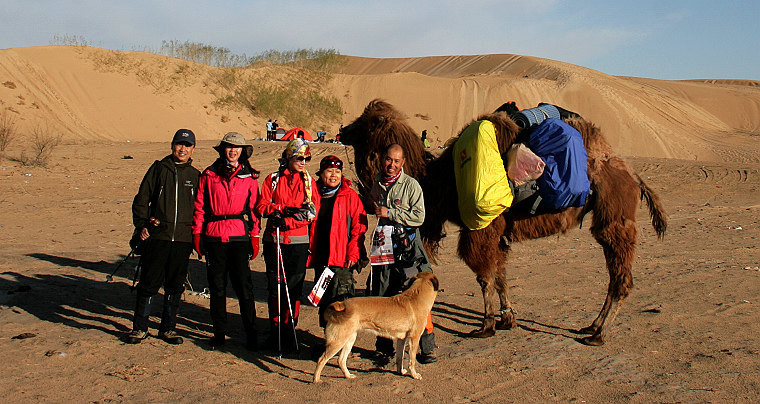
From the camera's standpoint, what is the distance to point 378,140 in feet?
20.5

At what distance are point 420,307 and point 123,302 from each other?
3.97 meters

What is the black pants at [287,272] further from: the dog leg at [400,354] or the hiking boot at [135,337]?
the hiking boot at [135,337]

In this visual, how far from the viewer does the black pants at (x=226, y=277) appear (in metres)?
5.46

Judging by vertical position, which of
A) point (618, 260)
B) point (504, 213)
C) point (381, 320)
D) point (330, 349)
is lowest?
point (330, 349)

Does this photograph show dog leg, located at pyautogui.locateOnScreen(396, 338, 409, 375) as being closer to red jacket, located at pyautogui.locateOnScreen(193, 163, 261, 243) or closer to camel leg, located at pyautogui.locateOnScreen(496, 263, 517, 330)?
red jacket, located at pyautogui.locateOnScreen(193, 163, 261, 243)

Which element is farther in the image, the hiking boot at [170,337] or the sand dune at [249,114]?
the sand dune at [249,114]

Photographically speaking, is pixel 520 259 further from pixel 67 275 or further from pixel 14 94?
pixel 14 94

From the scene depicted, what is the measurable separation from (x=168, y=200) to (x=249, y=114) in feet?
104

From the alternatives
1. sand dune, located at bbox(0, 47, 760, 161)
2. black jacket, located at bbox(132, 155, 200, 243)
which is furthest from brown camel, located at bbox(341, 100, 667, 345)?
sand dune, located at bbox(0, 47, 760, 161)

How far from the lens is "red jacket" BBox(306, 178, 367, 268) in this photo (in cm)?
530

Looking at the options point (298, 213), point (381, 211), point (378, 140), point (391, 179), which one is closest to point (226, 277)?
point (298, 213)

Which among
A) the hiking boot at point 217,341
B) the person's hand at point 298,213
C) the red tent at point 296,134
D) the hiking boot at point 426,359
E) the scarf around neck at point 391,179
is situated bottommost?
the hiking boot at point 217,341

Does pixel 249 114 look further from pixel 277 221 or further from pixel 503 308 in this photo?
pixel 277 221

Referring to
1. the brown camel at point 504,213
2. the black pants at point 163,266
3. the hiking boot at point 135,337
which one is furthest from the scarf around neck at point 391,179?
the hiking boot at point 135,337
